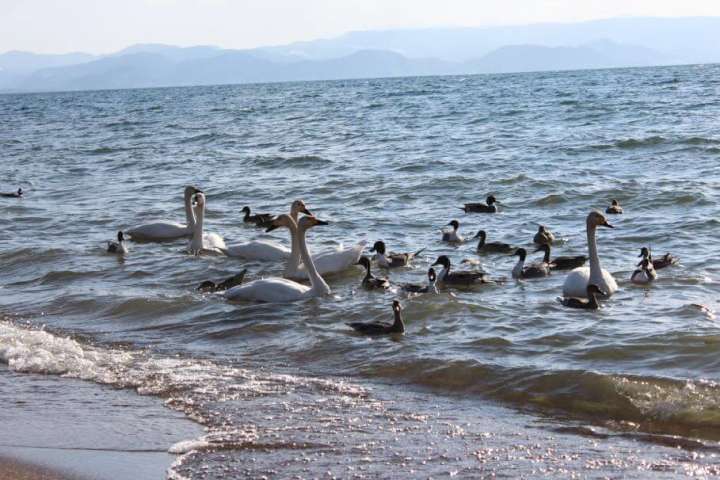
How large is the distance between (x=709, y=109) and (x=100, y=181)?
2023 cm

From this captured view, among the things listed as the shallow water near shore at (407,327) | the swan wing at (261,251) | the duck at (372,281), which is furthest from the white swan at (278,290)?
the swan wing at (261,251)

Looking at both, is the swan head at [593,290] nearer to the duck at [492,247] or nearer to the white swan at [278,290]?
the white swan at [278,290]

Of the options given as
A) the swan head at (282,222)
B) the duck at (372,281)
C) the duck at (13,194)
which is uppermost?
the swan head at (282,222)

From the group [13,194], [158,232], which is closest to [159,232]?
[158,232]

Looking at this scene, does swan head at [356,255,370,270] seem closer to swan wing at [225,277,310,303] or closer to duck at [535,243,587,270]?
swan wing at [225,277,310,303]

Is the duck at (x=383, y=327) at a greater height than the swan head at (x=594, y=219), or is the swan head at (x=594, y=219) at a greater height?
the swan head at (x=594, y=219)

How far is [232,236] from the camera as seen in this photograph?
16.8 metres

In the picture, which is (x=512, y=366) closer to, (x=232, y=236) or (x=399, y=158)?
(x=232, y=236)

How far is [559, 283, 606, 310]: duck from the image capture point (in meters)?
10.6

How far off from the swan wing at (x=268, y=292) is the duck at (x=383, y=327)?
5.39 ft

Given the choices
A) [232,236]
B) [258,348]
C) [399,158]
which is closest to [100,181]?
[399,158]

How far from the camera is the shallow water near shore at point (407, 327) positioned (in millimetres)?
6637

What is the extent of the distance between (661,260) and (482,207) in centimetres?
552

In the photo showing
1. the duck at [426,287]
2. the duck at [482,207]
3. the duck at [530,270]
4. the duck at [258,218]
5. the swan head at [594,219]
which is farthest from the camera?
the duck at [482,207]
